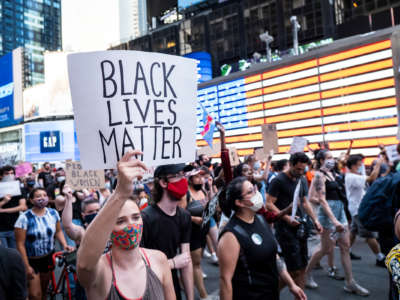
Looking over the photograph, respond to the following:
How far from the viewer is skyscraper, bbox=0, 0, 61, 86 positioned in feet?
309

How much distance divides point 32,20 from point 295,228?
115 metres

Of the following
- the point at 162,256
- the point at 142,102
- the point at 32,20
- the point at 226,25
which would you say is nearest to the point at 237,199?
the point at 162,256

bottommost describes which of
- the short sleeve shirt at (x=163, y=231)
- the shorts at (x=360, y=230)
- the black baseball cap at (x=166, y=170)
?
the shorts at (x=360, y=230)

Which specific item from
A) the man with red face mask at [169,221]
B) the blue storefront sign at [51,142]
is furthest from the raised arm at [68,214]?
the blue storefront sign at [51,142]

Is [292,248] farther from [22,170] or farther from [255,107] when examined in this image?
[255,107]

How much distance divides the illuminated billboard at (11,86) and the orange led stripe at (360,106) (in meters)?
26.0

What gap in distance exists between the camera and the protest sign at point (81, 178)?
624 cm

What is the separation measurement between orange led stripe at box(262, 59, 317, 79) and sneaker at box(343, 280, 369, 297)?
583 inches

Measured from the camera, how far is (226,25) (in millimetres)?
44938

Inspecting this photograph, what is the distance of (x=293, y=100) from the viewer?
19312mm

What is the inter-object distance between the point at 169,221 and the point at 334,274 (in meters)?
3.42

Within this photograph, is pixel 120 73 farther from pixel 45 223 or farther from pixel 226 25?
pixel 226 25

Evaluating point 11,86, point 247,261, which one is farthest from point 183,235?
point 11,86

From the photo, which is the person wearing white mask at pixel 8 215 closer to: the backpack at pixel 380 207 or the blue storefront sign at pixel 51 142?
the backpack at pixel 380 207
